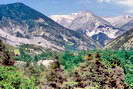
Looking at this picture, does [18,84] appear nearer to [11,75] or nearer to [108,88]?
[11,75]

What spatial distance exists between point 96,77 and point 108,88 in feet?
15.9

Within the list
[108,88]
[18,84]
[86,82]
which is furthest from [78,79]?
[18,84]

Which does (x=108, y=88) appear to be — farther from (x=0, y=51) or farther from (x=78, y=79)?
(x=0, y=51)

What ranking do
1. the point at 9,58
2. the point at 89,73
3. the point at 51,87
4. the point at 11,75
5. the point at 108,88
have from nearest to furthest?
the point at 11,75 → the point at 108,88 → the point at 89,73 → the point at 51,87 → the point at 9,58

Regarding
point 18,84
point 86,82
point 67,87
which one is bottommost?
point 67,87

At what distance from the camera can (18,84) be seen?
6347 centimetres

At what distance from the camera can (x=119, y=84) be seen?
89.6 meters

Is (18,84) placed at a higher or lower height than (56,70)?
higher

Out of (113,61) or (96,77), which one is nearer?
(96,77)

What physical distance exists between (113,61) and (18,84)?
4919cm

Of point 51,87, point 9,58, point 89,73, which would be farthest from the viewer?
point 9,58

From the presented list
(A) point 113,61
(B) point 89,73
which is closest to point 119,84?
(B) point 89,73

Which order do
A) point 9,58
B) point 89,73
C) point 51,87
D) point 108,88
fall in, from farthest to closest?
point 9,58
point 51,87
point 89,73
point 108,88

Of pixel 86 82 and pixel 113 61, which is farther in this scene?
pixel 113 61
